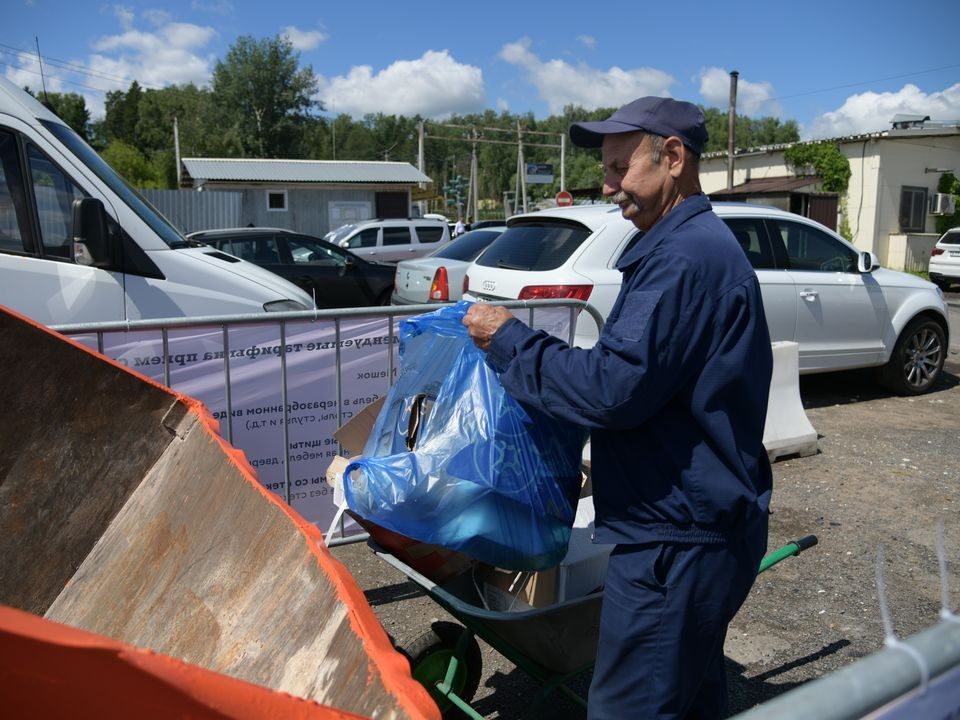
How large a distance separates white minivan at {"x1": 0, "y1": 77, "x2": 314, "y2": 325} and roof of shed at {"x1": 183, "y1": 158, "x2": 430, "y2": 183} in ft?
94.1

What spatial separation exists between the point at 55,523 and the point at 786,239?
6512 mm

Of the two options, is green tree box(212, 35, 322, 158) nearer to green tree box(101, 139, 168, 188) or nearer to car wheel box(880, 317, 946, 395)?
green tree box(101, 139, 168, 188)

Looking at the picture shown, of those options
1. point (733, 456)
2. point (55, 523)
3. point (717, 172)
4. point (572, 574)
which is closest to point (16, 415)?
point (55, 523)

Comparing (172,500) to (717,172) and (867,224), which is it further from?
(717,172)

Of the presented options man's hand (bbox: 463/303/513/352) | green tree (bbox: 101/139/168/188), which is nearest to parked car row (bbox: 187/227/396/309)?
man's hand (bbox: 463/303/513/352)

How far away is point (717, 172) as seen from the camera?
32688 mm

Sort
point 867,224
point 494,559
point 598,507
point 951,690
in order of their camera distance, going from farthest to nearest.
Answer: point 867,224 < point 494,559 < point 598,507 < point 951,690

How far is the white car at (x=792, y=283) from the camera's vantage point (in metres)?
6.47

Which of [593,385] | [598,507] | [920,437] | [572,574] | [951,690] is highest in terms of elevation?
[593,385]

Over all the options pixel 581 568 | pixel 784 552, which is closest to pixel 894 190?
pixel 784 552

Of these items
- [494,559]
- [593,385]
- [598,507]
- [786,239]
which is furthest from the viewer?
[786,239]

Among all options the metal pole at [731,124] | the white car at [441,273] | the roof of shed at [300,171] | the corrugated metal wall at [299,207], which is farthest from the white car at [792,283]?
the roof of shed at [300,171]

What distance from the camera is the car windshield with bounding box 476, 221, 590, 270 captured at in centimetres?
663

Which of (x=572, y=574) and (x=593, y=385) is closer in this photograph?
(x=593, y=385)
